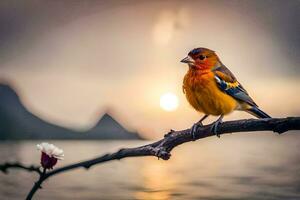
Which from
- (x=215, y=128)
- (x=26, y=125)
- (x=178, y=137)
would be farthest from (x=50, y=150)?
(x=215, y=128)

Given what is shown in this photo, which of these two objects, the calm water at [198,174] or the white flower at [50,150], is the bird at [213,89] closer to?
the calm water at [198,174]

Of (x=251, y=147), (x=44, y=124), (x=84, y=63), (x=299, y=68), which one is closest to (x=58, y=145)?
(x=44, y=124)

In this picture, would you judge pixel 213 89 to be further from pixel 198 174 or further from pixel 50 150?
pixel 50 150

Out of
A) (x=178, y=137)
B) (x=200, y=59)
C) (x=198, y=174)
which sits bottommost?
(x=198, y=174)

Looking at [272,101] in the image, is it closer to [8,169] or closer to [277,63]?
[277,63]

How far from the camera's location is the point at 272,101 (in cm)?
252

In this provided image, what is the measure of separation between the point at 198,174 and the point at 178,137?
14cm

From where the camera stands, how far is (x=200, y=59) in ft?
8.20

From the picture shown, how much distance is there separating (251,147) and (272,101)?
17 cm

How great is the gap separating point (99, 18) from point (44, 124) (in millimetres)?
411

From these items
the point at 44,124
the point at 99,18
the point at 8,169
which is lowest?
the point at 8,169

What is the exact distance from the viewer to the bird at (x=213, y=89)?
2486 millimetres

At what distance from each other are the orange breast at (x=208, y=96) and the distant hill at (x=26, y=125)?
28 cm

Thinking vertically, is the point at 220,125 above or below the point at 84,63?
below
